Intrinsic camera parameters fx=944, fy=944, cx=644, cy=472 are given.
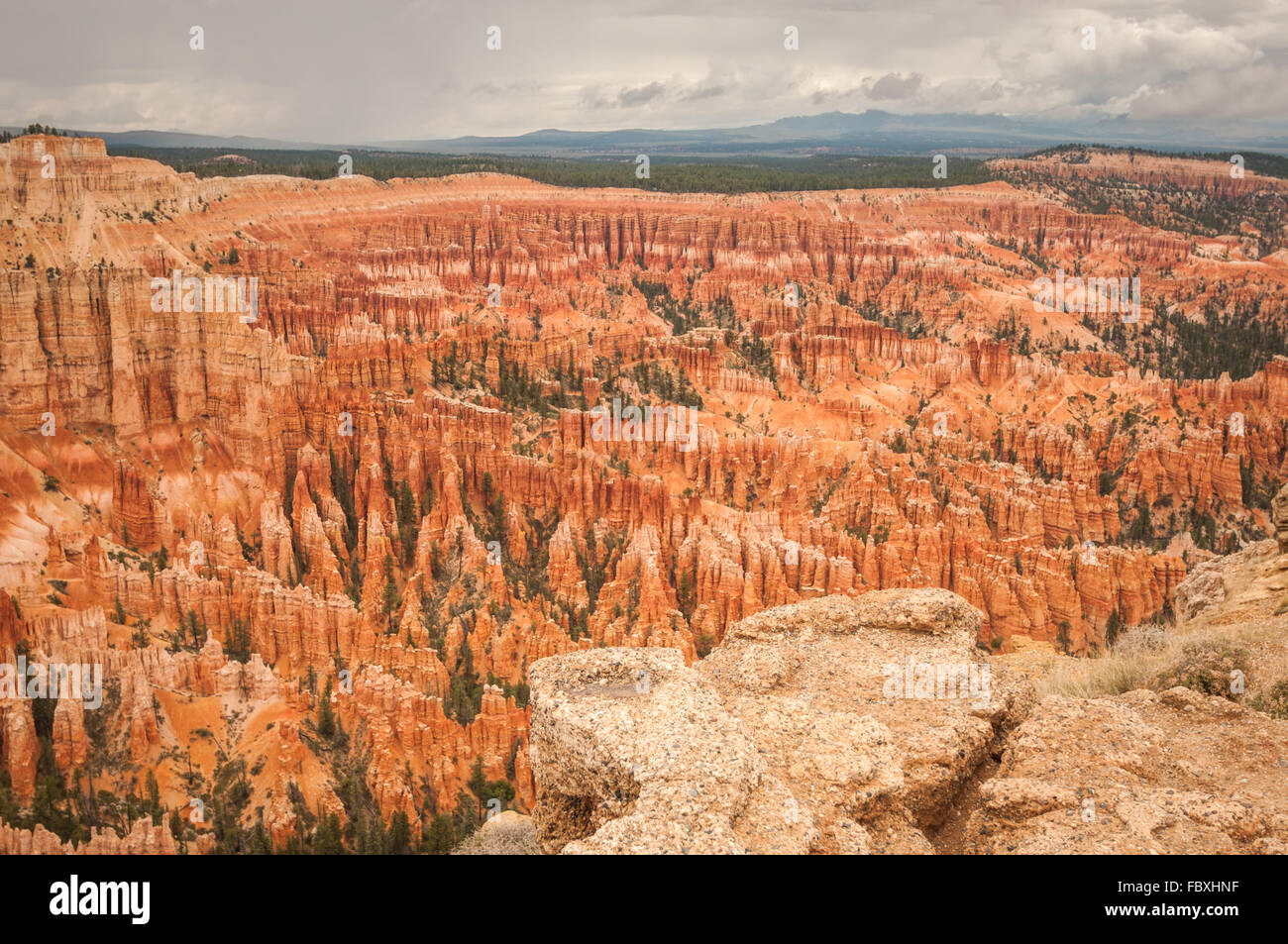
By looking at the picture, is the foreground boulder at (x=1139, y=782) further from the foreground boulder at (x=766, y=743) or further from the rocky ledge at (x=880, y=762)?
the foreground boulder at (x=766, y=743)

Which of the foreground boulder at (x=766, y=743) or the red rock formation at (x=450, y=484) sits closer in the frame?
the foreground boulder at (x=766, y=743)

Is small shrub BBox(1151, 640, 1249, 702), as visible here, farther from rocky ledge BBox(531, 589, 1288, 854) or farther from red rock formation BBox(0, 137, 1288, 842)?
red rock formation BBox(0, 137, 1288, 842)

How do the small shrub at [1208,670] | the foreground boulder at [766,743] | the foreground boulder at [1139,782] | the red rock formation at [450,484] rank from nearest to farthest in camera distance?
the foreground boulder at [766,743], the foreground boulder at [1139,782], the small shrub at [1208,670], the red rock formation at [450,484]

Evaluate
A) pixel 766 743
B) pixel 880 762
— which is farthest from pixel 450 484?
pixel 880 762

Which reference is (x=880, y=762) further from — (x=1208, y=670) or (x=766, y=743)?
(x=1208, y=670)

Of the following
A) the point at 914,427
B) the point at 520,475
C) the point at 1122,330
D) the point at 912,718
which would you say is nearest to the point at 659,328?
the point at 914,427

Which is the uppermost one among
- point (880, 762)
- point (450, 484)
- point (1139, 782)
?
point (880, 762)

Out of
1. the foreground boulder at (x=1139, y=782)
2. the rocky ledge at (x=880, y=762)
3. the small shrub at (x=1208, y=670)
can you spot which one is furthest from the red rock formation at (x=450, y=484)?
the foreground boulder at (x=1139, y=782)
